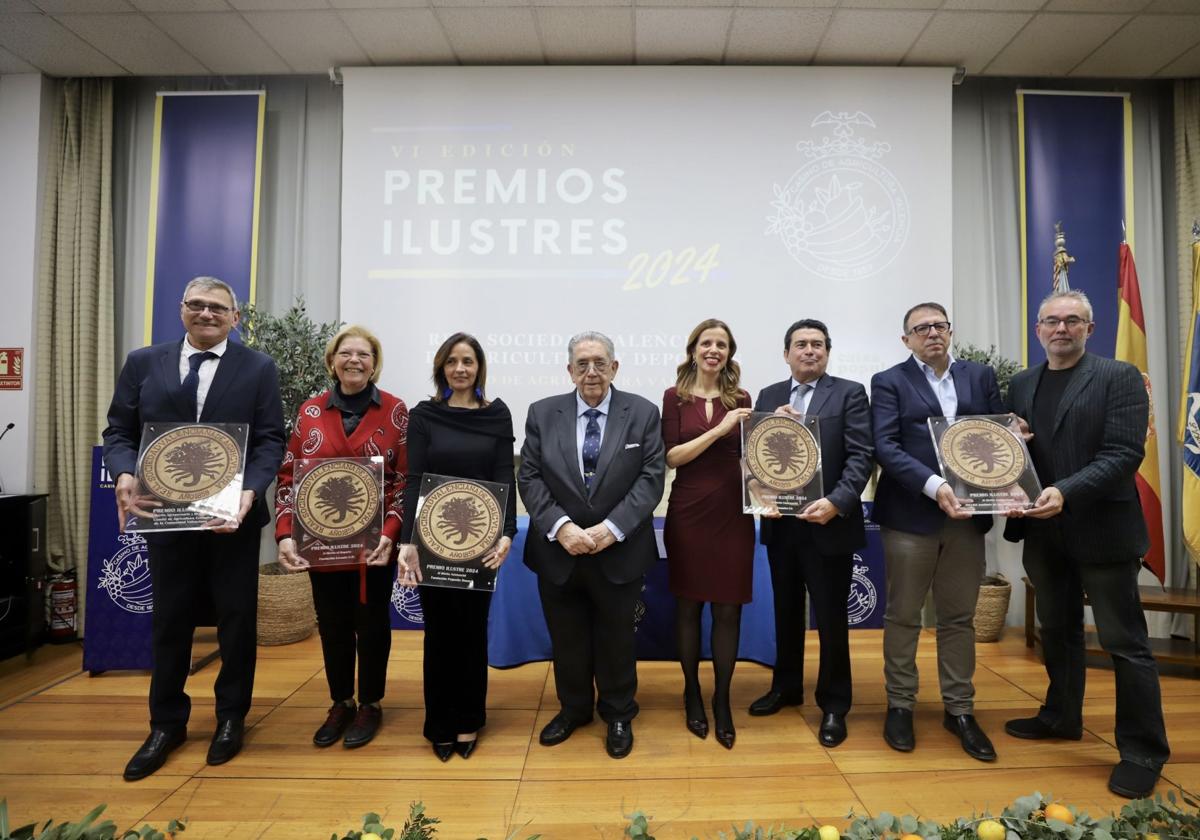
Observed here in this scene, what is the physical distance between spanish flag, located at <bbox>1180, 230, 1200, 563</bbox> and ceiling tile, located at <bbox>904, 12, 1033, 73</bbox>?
1.79 meters

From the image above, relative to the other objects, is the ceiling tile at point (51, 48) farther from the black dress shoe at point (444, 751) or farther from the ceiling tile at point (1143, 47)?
the ceiling tile at point (1143, 47)

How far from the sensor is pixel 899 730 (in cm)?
252

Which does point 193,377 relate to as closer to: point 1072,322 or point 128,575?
point 128,575

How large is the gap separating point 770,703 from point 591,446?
1468 mm

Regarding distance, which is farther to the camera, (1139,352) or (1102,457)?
(1139,352)

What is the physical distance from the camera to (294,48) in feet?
13.9

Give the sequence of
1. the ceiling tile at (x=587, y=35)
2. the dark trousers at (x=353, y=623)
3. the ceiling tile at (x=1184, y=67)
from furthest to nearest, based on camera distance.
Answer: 1. the ceiling tile at (x=1184, y=67)
2. the ceiling tile at (x=587, y=35)
3. the dark trousers at (x=353, y=623)

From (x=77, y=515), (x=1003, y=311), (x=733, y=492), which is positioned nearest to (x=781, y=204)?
(x=1003, y=311)

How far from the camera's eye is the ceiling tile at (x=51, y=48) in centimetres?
393

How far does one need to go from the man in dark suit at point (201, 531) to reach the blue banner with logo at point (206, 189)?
238 centimetres

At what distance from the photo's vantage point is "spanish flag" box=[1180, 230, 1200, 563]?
150 inches

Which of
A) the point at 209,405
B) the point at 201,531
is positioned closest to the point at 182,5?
the point at 209,405

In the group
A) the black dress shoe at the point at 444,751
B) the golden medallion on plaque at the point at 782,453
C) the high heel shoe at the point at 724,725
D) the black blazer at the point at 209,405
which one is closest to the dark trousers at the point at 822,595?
the golden medallion on plaque at the point at 782,453

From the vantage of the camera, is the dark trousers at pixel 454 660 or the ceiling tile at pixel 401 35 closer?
the dark trousers at pixel 454 660
